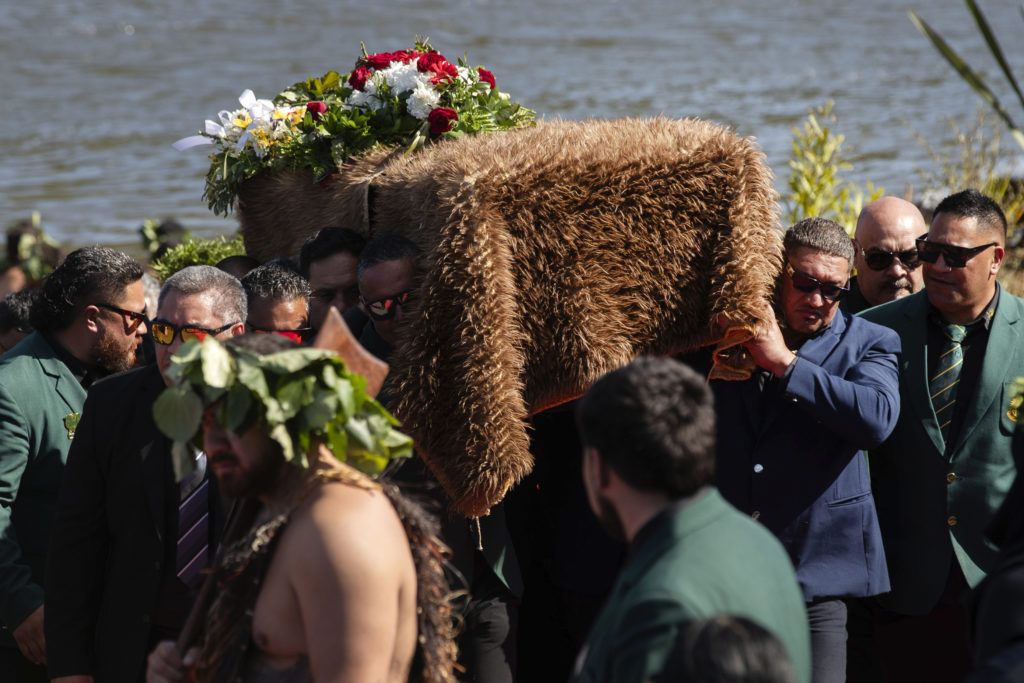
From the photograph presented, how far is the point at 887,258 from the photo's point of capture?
16.9 feet

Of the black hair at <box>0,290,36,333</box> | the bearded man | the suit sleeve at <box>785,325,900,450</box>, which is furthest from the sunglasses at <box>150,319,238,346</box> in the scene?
the black hair at <box>0,290,36,333</box>

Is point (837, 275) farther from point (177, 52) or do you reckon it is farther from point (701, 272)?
point (177, 52)

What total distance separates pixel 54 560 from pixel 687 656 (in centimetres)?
229

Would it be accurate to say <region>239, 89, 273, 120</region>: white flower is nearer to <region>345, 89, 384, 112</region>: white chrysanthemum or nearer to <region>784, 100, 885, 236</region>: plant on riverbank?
<region>345, 89, 384, 112</region>: white chrysanthemum

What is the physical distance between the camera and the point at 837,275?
4188mm

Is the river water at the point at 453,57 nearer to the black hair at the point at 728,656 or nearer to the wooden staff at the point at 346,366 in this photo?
the wooden staff at the point at 346,366

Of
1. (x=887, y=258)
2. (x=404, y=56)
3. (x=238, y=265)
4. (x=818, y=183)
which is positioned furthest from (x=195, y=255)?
(x=818, y=183)

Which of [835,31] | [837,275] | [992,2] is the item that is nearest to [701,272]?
[837,275]

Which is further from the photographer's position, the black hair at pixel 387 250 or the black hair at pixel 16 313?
the black hair at pixel 16 313

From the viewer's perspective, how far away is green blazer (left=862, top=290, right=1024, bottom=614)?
14.2ft

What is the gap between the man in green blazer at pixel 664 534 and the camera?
2258mm

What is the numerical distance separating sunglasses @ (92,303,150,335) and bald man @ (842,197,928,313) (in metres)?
2.74

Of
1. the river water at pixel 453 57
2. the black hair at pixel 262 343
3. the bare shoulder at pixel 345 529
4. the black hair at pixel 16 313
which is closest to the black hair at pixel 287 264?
the black hair at pixel 16 313

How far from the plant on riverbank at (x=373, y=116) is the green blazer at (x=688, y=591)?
2592mm
